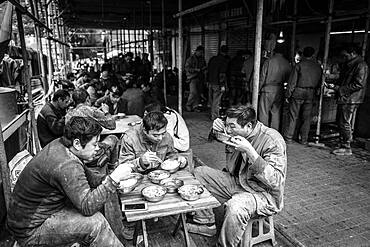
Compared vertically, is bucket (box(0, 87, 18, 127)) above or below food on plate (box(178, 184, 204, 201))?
above

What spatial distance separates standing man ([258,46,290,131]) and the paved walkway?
89cm

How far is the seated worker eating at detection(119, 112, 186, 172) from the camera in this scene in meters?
3.24

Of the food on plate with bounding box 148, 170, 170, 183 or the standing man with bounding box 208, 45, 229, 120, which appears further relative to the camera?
the standing man with bounding box 208, 45, 229, 120

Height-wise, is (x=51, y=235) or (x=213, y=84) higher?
(x=213, y=84)

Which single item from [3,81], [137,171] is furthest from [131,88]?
[137,171]

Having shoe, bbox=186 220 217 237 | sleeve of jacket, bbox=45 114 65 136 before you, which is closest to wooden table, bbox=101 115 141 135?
sleeve of jacket, bbox=45 114 65 136

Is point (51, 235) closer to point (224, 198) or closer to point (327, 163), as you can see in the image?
point (224, 198)

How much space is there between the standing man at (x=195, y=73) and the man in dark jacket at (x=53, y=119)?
5.86 m

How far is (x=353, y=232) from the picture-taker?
3.45m

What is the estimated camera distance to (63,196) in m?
2.48

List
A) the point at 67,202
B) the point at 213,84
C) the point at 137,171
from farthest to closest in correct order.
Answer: the point at 213,84 → the point at 137,171 → the point at 67,202

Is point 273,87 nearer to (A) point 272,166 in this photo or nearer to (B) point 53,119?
(A) point 272,166

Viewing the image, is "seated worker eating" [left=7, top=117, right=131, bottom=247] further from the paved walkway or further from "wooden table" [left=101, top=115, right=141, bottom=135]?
"wooden table" [left=101, top=115, right=141, bottom=135]

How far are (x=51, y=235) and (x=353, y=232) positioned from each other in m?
3.30
